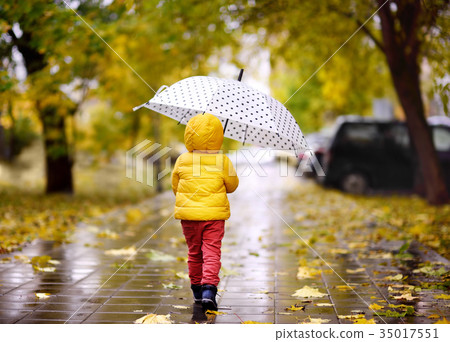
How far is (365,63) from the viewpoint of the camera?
1603cm

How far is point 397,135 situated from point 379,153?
2.15ft

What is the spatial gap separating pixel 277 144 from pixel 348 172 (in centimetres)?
1012

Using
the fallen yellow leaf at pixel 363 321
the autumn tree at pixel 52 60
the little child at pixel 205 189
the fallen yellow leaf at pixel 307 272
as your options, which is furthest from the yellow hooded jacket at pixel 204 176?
the autumn tree at pixel 52 60

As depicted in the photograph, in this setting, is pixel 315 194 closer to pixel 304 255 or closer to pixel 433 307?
pixel 304 255

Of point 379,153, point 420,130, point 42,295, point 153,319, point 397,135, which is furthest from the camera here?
point 379,153

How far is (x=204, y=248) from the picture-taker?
463 centimetres

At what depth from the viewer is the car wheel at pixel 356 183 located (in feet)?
49.8

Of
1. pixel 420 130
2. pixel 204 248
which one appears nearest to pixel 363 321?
pixel 204 248

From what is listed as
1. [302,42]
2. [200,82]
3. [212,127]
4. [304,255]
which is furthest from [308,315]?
[302,42]

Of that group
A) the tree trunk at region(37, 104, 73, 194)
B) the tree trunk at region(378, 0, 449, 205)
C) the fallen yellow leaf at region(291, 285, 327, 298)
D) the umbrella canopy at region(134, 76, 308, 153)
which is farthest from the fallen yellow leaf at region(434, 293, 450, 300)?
the tree trunk at region(37, 104, 73, 194)

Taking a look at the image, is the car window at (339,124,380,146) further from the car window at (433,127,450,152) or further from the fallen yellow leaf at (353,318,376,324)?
the fallen yellow leaf at (353,318,376,324)
